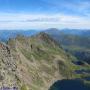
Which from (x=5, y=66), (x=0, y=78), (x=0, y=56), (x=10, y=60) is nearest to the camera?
(x=0, y=78)

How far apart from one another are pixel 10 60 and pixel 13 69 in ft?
21.7

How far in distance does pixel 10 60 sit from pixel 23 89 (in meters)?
14.0

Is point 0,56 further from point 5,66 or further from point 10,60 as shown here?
point 5,66

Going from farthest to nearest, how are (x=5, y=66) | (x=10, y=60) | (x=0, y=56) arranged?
1. (x=0, y=56)
2. (x=10, y=60)
3. (x=5, y=66)

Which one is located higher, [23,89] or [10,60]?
[10,60]

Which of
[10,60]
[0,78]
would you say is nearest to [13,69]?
[10,60]

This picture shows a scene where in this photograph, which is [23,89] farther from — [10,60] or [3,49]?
[3,49]

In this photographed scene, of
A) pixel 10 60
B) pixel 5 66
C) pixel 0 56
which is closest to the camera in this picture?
pixel 5 66

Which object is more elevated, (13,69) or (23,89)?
(13,69)

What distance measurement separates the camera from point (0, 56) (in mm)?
145625

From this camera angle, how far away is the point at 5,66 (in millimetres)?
125500

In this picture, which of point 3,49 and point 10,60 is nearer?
point 10,60

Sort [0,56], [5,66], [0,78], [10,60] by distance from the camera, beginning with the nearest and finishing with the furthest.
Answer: [0,78]
[5,66]
[10,60]
[0,56]

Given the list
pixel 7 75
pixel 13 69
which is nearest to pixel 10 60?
pixel 13 69
